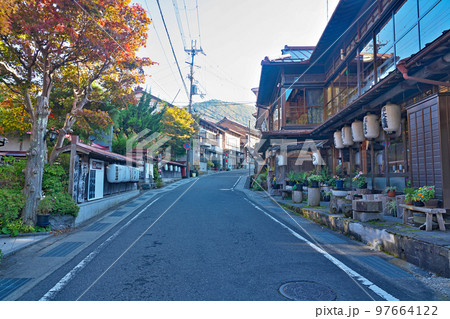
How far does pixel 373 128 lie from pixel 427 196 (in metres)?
4.75

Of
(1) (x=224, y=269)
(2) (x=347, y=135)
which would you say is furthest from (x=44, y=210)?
(2) (x=347, y=135)

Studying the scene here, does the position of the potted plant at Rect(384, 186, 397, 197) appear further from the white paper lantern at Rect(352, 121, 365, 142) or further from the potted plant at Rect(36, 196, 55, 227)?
the potted plant at Rect(36, 196, 55, 227)

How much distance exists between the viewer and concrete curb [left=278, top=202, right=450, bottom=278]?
16.1 ft

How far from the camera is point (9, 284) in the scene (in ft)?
15.8

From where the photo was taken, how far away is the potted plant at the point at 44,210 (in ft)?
29.9

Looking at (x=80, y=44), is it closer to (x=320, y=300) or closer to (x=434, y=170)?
(x=320, y=300)

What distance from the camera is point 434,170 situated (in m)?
7.07

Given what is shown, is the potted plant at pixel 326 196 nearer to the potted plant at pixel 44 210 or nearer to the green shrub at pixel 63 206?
the green shrub at pixel 63 206

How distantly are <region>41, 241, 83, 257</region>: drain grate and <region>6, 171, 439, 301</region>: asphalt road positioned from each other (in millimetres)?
432

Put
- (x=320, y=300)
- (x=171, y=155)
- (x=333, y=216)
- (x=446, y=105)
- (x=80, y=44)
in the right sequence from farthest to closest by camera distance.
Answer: (x=171, y=155)
(x=80, y=44)
(x=333, y=216)
(x=446, y=105)
(x=320, y=300)

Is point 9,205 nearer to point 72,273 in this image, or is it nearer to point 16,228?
point 16,228

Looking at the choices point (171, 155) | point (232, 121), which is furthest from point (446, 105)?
point (232, 121)

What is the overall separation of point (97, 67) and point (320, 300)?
12.0 metres

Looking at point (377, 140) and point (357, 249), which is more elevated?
point (377, 140)
